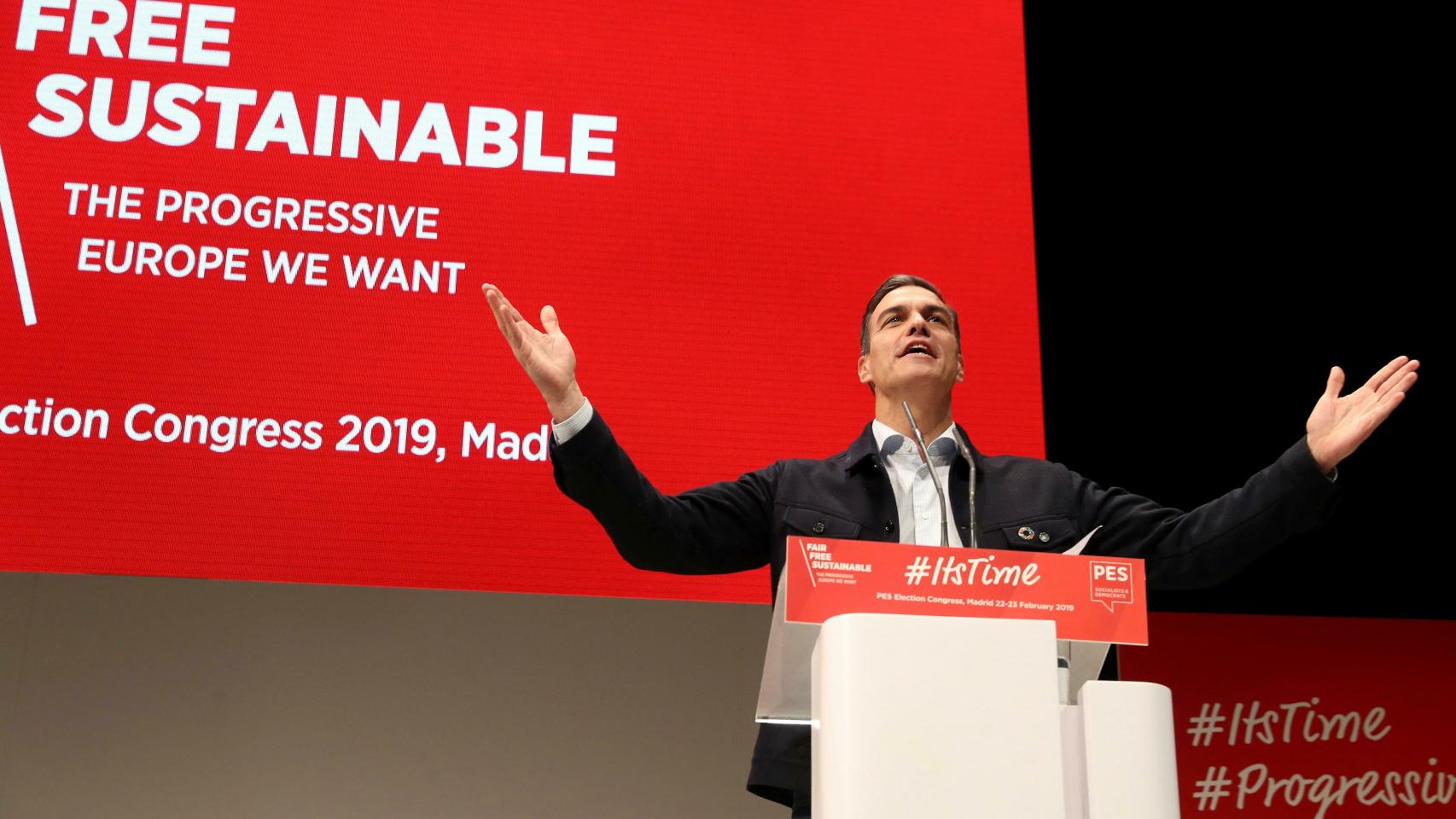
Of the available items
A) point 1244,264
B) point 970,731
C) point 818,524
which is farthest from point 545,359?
point 1244,264

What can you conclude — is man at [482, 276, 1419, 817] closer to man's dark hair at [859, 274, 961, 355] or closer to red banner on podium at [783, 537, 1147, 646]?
man's dark hair at [859, 274, 961, 355]

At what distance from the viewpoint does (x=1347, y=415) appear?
201 centimetres

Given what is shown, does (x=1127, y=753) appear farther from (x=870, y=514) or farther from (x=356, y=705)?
(x=356, y=705)

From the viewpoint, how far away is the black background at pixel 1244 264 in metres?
3.82

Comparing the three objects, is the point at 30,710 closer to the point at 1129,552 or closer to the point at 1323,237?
the point at 1129,552

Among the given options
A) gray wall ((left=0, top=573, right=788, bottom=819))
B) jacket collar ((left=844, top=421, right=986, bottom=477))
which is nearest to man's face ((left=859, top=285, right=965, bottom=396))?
jacket collar ((left=844, top=421, right=986, bottom=477))

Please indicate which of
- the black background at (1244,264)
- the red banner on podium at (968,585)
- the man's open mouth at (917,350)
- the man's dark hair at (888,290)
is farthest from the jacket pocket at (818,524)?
the black background at (1244,264)

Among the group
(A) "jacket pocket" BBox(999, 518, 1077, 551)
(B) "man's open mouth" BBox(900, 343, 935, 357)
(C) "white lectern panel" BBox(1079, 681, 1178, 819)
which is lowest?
(C) "white lectern panel" BBox(1079, 681, 1178, 819)

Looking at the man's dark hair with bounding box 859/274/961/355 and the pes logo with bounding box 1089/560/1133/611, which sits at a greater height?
the man's dark hair with bounding box 859/274/961/355

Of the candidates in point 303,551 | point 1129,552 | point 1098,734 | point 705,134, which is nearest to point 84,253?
point 303,551

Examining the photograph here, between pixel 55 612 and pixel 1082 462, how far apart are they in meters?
2.59

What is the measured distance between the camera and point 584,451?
196 cm

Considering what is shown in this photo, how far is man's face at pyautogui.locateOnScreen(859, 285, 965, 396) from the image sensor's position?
2.35 metres

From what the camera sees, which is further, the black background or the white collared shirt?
the black background
